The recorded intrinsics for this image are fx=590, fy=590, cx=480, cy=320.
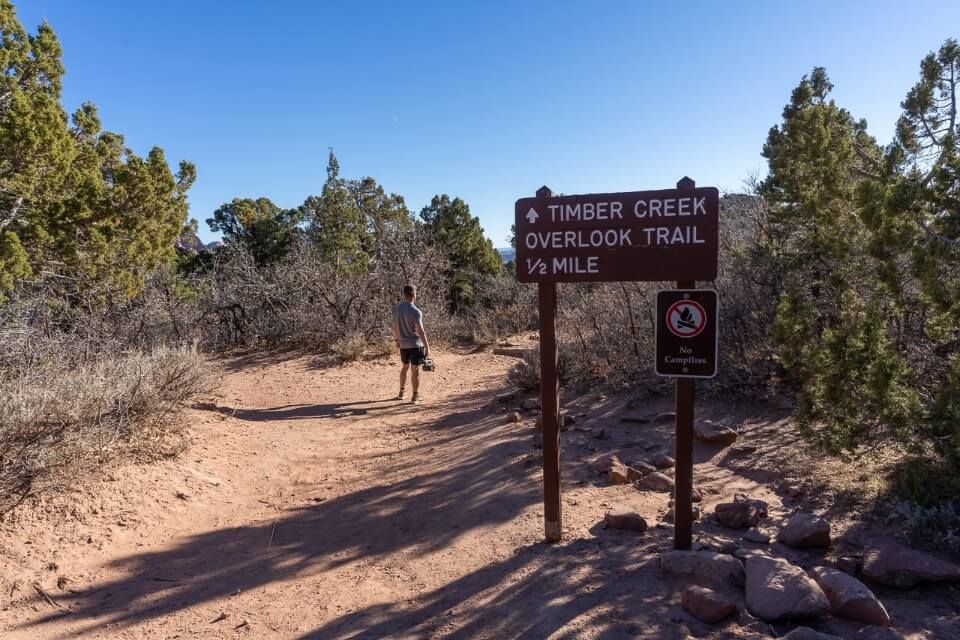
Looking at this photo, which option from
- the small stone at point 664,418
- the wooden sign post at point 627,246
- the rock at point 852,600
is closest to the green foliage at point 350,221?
the small stone at point 664,418

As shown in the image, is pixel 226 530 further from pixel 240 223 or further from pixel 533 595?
pixel 240 223

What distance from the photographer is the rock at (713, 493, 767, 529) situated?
387cm

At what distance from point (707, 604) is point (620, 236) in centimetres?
197

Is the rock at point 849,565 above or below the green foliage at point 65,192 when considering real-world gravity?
below

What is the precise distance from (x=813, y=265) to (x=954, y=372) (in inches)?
124

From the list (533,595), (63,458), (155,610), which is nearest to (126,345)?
(63,458)

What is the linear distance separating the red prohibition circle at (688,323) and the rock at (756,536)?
1.37m

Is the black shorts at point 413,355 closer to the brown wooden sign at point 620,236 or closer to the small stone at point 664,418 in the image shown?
the small stone at point 664,418

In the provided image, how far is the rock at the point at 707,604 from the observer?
2797mm

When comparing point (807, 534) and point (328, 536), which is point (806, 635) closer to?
point (807, 534)

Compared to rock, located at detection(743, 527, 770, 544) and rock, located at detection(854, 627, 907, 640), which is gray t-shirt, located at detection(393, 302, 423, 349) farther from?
rock, located at detection(854, 627, 907, 640)

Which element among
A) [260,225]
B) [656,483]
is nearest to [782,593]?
[656,483]

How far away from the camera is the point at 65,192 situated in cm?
890

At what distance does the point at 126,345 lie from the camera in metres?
10.2
